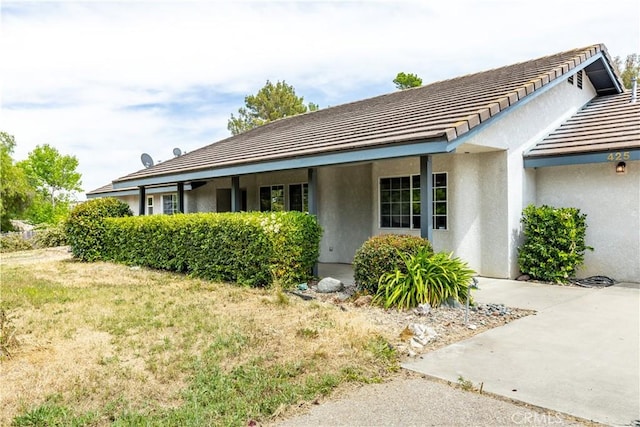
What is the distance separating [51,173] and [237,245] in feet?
153

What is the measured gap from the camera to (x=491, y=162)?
9852 mm

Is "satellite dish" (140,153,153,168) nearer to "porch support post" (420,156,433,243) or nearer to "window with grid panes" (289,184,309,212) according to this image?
"window with grid panes" (289,184,309,212)

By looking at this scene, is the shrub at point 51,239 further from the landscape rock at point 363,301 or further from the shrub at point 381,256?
the landscape rock at point 363,301

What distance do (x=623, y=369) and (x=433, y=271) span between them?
3173mm

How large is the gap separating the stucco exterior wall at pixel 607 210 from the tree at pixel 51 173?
47.6 m

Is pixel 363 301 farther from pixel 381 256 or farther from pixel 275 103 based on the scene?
pixel 275 103

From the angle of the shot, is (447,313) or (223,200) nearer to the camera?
(447,313)

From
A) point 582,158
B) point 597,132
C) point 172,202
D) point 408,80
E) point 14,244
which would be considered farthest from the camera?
point 408,80

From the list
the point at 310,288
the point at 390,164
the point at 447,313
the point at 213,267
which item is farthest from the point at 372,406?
the point at 390,164

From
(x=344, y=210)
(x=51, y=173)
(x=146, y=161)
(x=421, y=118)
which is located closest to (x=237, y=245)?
(x=344, y=210)

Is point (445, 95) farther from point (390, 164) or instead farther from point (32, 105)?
point (32, 105)

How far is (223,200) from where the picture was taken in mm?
18000

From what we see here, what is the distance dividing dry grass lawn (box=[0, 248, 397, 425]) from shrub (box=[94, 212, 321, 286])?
3.39ft

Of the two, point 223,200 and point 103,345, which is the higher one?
point 223,200
